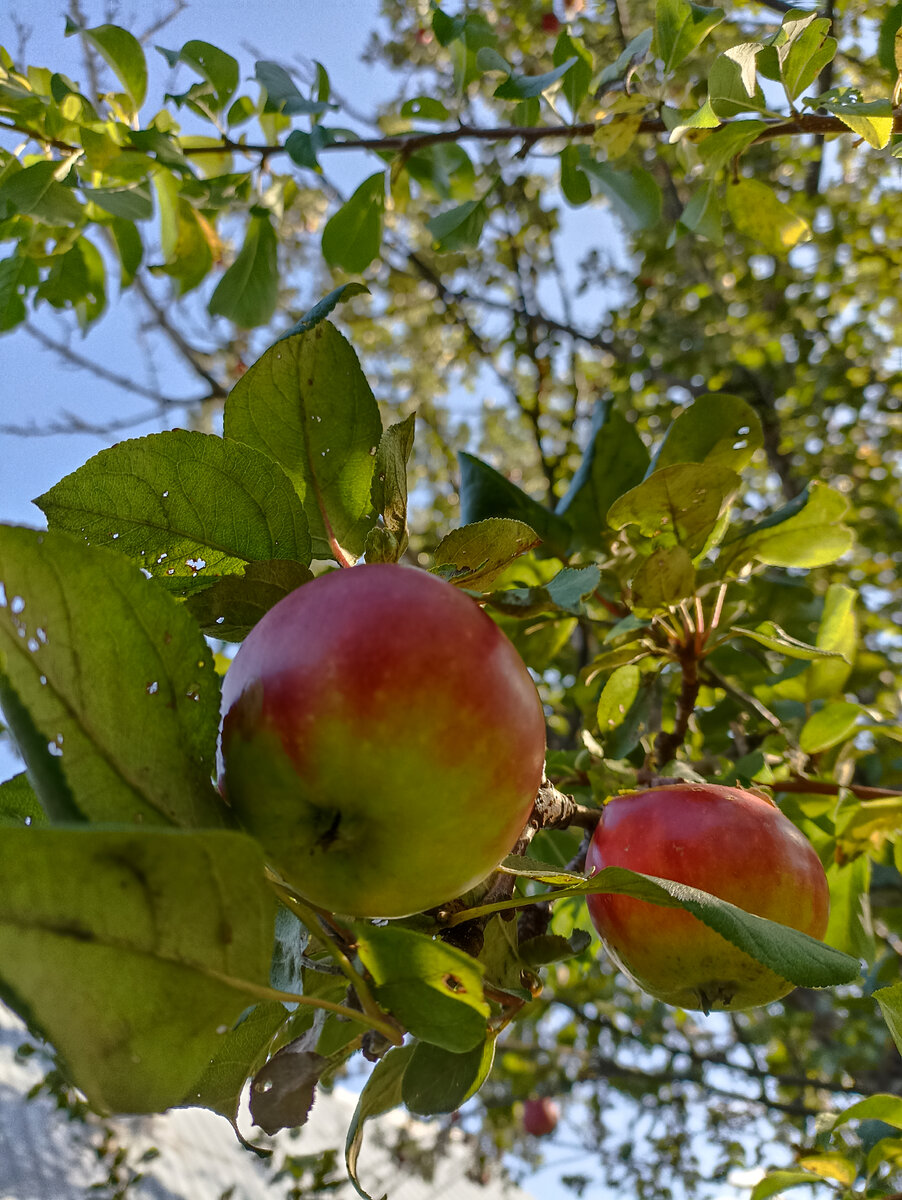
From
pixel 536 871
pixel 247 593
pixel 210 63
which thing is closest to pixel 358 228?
pixel 210 63

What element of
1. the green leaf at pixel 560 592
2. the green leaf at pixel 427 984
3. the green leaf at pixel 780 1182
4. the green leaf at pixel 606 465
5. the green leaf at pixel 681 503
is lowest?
the green leaf at pixel 780 1182

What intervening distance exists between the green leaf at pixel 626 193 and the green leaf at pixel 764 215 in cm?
11

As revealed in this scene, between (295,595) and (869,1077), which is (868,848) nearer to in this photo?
(295,595)

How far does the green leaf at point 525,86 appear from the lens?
830 millimetres

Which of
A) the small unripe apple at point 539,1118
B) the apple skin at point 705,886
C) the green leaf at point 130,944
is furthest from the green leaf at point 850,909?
the small unripe apple at point 539,1118

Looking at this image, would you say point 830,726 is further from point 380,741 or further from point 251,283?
point 251,283

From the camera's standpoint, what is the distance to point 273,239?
1.14 metres

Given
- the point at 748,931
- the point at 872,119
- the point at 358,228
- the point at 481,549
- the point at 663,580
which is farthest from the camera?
the point at 358,228

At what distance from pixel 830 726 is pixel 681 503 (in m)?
0.35

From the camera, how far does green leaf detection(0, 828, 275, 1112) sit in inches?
10.5

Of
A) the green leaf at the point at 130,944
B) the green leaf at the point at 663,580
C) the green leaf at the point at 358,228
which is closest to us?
the green leaf at the point at 130,944

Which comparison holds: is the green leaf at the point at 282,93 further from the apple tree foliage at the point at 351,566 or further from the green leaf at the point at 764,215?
the green leaf at the point at 764,215

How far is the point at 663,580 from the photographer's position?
2.34 feet

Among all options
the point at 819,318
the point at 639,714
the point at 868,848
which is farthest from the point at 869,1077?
the point at 819,318
